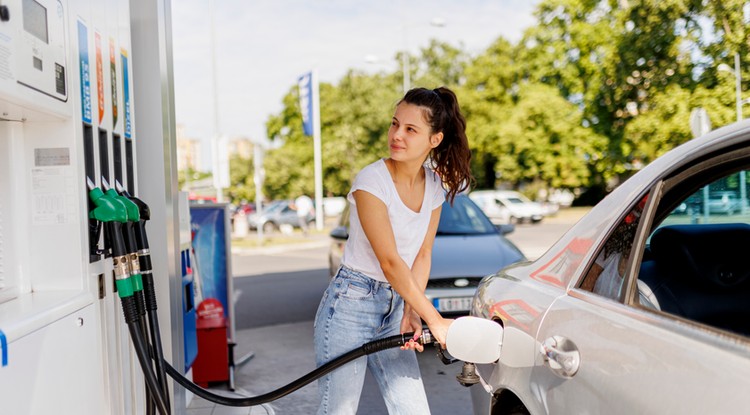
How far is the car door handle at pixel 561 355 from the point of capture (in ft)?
6.57

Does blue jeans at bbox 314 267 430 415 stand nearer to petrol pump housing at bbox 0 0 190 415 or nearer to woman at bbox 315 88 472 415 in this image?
woman at bbox 315 88 472 415

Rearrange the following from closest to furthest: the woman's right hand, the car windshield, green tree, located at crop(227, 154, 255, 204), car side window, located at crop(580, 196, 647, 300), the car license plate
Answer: car side window, located at crop(580, 196, 647, 300)
the woman's right hand
the car license plate
the car windshield
green tree, located at crop(227, 154, 255, 204)

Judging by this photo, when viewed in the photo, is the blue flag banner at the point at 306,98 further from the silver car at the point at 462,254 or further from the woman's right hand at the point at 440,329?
the woman's right hand at the point at 440,329

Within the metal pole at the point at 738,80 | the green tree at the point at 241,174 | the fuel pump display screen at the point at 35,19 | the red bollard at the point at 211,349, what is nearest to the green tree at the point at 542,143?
the metal pole at the point at 738,80

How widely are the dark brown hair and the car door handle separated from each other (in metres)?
1.00

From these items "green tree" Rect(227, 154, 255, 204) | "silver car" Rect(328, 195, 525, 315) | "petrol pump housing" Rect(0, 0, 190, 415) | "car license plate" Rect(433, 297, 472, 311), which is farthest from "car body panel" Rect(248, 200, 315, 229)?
"petrol pump housing" Rect(0, 0, 190, 415)

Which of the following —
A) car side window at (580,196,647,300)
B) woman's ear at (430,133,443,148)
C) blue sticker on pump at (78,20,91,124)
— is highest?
blue sticker on pump at (78,20,91,124)

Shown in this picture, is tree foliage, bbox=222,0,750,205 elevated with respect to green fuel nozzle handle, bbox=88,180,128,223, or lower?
elevated

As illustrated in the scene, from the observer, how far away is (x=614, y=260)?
2.20 metres

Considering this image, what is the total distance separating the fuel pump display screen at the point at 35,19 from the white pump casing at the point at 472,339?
5.21ft

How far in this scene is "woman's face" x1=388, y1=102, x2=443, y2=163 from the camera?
2.82 meters

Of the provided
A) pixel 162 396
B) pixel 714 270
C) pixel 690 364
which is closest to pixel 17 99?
pixel 162 396

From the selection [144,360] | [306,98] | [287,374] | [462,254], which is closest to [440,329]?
[144,360]

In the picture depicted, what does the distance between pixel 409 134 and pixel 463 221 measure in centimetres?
546
